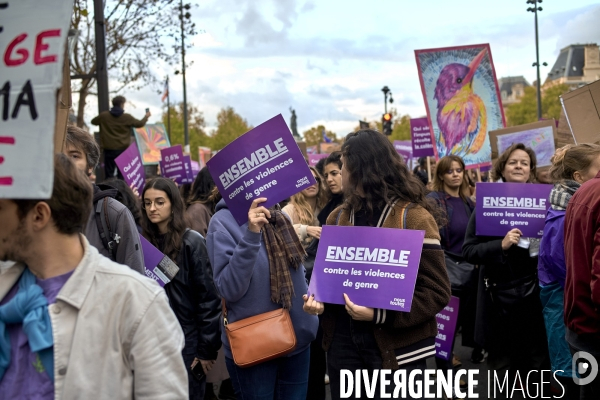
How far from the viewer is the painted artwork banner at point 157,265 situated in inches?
162

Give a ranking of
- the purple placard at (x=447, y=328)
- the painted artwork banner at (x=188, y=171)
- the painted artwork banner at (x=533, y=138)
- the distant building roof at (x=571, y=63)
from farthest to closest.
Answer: the distant building roof at (x=571, y=63) < the painted artwork banner at (x=188, y=171) < the painted artwork banner at (x=533, y=138) < the purple placard at (x=447, y=328)

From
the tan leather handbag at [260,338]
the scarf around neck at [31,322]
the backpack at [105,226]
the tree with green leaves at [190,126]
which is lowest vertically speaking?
the tan leather handbag at [260,338]

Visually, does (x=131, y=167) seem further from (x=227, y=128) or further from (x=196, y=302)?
(x=227, y=128)

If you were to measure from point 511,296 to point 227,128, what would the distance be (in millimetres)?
67570

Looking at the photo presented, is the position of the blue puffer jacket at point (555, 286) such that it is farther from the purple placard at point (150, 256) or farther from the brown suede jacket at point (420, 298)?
the purple placard at point (150, 256)

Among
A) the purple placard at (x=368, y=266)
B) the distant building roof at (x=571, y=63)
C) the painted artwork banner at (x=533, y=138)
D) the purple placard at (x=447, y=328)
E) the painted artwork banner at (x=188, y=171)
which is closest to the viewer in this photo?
the purple placard at (x=368, y=266)

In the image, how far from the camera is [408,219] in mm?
3250

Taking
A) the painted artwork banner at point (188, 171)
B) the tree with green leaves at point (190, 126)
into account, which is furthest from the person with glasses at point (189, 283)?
the tree with green leaves at point (190, 126)

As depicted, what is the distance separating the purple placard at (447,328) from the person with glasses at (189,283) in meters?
1.99

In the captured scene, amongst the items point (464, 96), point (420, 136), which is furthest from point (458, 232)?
point (420, 136)

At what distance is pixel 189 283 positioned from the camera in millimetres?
4547

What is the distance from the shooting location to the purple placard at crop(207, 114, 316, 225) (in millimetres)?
3557

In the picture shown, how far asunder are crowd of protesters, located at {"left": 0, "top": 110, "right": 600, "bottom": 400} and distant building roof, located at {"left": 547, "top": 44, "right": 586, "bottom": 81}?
4524 inches

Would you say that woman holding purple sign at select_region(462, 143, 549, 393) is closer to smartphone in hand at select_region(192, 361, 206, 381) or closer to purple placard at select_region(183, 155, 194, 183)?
smartphone in hand at select_region(192, 361, 206, 381)
